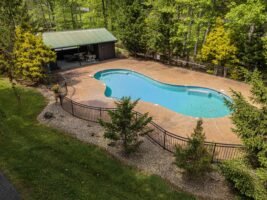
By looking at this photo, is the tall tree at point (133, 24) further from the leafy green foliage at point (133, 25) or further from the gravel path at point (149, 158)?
the gravel path at point (149, 158)

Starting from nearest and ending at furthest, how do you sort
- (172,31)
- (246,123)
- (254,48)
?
(246,123) → (254,48) → (172,31)

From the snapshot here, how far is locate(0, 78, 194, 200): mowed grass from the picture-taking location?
7383 mm

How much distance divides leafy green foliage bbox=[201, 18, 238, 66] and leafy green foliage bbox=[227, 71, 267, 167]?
11.5 metres

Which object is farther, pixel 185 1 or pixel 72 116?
pixel 185 1

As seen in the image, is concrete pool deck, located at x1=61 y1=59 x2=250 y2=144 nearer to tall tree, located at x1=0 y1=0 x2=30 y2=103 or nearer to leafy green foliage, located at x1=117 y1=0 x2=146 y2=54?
leafy green foliage, located at x1=117 y1=0 x2=146 y2=54

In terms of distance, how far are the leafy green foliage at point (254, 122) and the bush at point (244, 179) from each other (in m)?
0.65

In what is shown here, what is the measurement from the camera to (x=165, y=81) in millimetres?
19484

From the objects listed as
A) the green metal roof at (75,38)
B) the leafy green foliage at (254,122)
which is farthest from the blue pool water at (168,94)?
the leafy green foliage at (254,122)

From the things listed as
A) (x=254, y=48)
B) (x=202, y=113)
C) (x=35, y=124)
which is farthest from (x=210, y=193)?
(x=254, y=48)

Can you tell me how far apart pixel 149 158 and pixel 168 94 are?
9466mm

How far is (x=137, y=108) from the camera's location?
1478cm

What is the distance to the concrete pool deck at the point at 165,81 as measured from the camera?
12156 millimetres

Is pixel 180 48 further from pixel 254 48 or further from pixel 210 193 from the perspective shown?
pixel 210 193

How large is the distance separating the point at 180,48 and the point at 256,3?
843 cm
